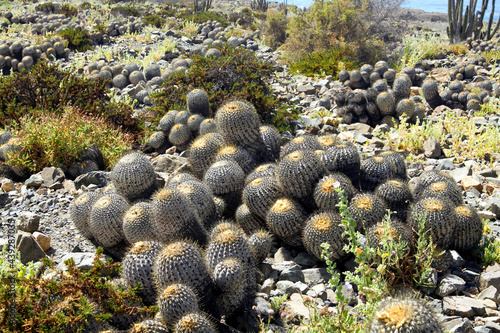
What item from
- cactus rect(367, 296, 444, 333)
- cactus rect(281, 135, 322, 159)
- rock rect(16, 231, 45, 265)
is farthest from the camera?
cactus rect(281, 135, 322, 159)

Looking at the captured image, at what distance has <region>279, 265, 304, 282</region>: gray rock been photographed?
3.93 m

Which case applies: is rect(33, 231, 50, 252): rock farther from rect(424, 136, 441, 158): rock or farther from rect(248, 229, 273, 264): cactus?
rect(424, 136, 441, 158): rock

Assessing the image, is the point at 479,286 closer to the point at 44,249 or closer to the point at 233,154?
the point at 233,154

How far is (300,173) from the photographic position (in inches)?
171

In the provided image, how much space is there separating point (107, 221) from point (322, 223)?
7.03 feet

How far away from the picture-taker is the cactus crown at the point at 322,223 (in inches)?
156

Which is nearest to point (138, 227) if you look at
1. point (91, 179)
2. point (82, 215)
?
point (82, 215)

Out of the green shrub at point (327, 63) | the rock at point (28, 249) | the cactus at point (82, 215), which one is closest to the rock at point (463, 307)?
the cactus at point (82, 215)

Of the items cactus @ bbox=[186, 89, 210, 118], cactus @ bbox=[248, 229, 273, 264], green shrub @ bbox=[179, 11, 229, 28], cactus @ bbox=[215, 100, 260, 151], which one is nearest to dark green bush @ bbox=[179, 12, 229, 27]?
green shrub @ bbox=[179, 11, 229, 28]

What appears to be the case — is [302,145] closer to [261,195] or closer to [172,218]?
[261,195]

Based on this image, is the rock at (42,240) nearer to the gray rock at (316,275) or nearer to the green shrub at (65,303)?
the green shrub at (65,303)

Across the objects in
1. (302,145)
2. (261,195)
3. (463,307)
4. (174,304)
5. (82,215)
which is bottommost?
(463,307)

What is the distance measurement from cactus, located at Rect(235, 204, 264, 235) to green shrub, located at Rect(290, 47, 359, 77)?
738 cm

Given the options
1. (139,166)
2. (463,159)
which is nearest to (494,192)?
(463,159)
